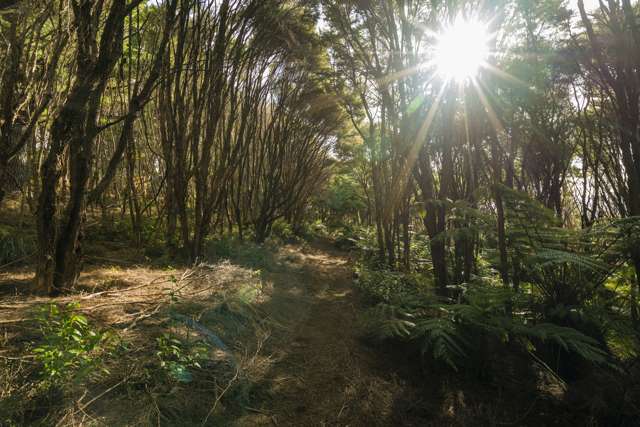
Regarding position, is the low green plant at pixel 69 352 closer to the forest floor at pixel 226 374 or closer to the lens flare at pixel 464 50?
the forest floor at pixel 226 374

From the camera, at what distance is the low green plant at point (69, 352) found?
5.85 feet

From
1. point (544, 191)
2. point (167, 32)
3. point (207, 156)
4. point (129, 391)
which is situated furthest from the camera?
point (544, 191)

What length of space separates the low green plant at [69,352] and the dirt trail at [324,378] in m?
0.96

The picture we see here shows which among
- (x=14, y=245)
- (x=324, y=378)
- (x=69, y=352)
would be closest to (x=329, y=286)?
(x=324, y=378)

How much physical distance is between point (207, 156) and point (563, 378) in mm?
5907

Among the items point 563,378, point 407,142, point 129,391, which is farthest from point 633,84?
point 129,391

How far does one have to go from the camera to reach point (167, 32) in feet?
13.8

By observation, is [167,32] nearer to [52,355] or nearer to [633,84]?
[52,355]

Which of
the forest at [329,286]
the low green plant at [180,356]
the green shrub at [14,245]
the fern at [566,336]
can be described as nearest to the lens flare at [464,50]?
the forest at [329,286]

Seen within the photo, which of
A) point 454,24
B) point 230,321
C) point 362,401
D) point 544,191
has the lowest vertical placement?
point 362,401

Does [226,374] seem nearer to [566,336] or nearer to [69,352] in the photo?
[69,352]

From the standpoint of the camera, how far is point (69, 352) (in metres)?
1.84

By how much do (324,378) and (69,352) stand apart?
6.46ft

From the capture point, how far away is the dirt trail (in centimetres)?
243
